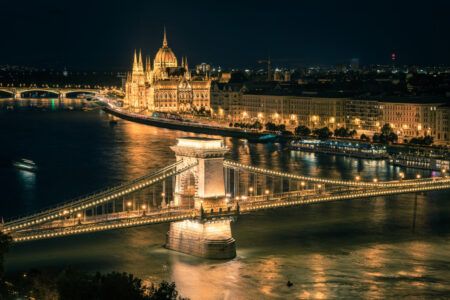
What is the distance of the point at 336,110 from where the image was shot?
166ft

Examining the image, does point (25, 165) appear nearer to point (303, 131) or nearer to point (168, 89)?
point (303, 131)

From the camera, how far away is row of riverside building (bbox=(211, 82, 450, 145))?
4284 centimetres

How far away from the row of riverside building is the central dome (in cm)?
1161

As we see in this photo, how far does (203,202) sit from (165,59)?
201ft

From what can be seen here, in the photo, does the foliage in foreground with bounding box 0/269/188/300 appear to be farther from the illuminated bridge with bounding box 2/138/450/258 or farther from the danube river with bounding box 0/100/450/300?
the illuminated bridge with bounding box 2/138/450/258

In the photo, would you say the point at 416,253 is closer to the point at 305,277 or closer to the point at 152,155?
the point at 305,277

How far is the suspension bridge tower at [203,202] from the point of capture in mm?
17406

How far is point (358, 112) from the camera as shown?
161ft

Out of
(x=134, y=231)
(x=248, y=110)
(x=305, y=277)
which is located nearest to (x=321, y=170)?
(x=134, y=231)

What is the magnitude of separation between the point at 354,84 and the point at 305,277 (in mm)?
53492

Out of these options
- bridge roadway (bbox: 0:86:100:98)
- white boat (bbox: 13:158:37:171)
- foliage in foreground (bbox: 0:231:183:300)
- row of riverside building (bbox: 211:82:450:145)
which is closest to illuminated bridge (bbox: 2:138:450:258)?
foliage in foreground (bbox: 0:231:183:300)

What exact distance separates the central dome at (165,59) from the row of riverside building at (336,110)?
38.1ft

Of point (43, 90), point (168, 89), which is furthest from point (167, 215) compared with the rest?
point (43, 90)

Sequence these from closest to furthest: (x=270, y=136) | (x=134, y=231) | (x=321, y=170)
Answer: (x=134, y=231) < (x=321, y=170) < (x=270, y=136)
